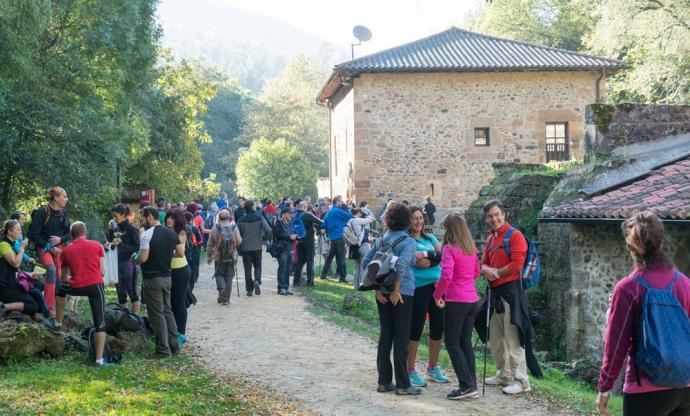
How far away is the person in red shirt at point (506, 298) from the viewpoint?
7887 mm

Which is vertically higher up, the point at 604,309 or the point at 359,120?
the point at 359,120

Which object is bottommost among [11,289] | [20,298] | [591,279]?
[591,279]

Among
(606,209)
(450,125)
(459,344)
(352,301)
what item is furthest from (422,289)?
(450,125)

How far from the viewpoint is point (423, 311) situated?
8.15 m

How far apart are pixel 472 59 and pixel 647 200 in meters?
17.5

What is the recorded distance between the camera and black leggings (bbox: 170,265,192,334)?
10203 millimetres

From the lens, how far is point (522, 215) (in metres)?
16.0

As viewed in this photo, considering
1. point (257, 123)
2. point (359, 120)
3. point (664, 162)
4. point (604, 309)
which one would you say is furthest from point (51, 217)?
point (257, 123)

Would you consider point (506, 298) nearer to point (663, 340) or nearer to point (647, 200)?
point (663, 340)

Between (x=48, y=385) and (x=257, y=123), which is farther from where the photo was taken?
(x=257, y=123)

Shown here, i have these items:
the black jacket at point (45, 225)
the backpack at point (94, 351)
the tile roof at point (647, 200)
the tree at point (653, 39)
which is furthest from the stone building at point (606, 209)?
the tree at point (653, 39)

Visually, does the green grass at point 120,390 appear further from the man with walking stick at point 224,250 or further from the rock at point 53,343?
the man with walking stick at point 224,250

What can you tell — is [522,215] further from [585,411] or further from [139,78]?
[139,78]

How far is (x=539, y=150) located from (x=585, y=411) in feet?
72.3
